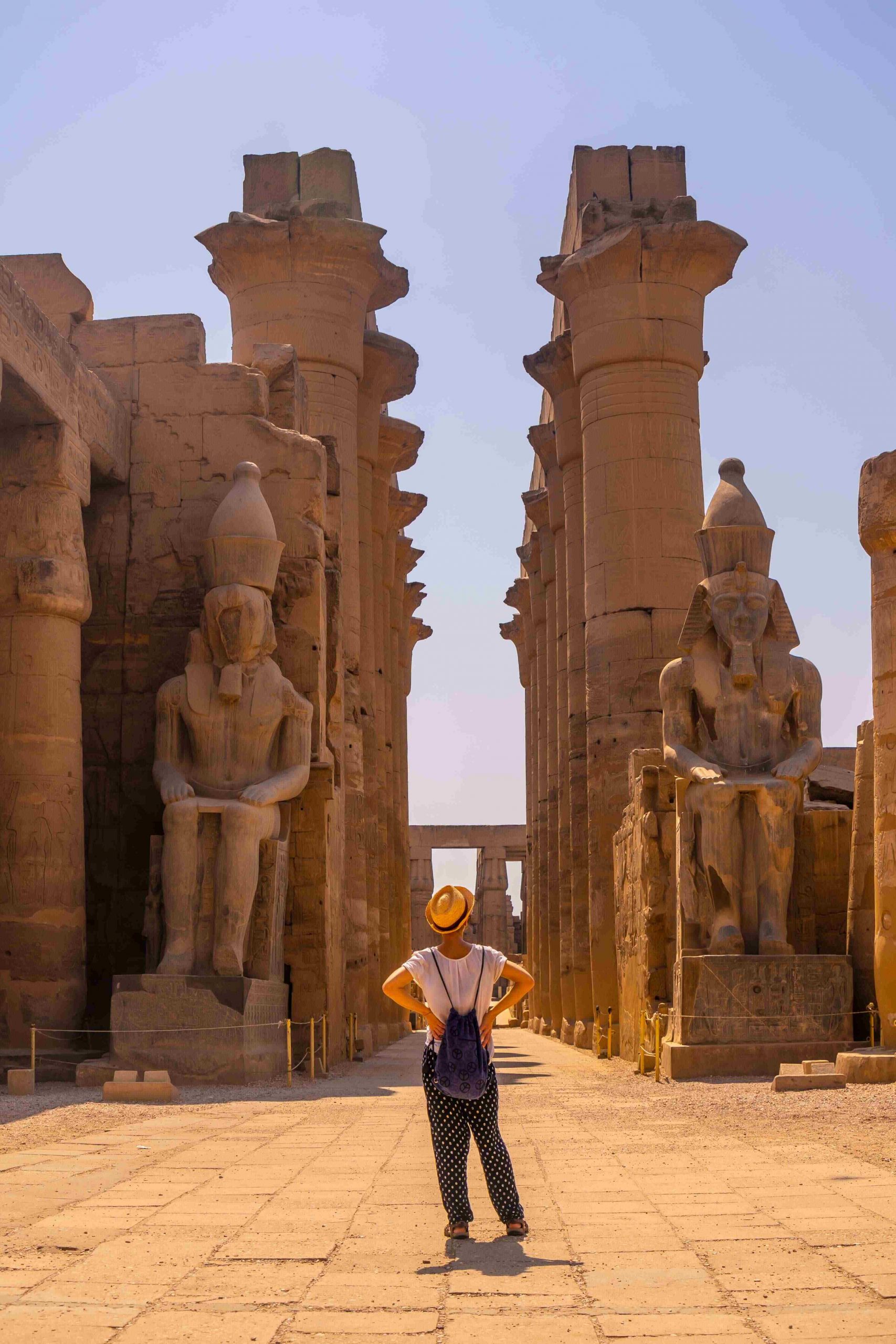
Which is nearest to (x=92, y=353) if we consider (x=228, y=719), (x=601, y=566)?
(x=228, y=719)

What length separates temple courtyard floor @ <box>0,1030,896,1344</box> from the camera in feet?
10.9

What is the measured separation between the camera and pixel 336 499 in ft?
47.5

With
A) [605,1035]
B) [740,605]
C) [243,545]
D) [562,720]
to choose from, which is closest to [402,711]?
[562,720]

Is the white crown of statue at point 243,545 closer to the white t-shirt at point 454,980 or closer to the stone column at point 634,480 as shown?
the white t-shirt at point 454,980

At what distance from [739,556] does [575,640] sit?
10.8m

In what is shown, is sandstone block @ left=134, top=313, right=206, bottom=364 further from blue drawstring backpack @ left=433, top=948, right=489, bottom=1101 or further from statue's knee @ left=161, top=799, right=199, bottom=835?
blue drawstring backpack @ left=433, top=948, right=489, bottom=1101

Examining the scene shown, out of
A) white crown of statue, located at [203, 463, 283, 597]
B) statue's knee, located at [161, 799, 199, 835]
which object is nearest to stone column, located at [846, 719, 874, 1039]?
white crown of statue, located at [203, 463, 283, 597]

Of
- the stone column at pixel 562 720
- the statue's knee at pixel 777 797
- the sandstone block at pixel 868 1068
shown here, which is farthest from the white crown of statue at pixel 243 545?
the stone column at pixel 562 720

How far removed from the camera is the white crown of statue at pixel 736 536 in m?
10.9

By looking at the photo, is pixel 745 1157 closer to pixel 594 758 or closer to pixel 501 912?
pixel 594 758

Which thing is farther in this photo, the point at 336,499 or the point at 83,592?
the point at 336,499

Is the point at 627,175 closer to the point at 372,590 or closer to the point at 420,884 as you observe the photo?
the point at 372,590

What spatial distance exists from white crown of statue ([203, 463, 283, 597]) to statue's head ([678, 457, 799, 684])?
9.67ft

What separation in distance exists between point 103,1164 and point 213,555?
20.0ft
